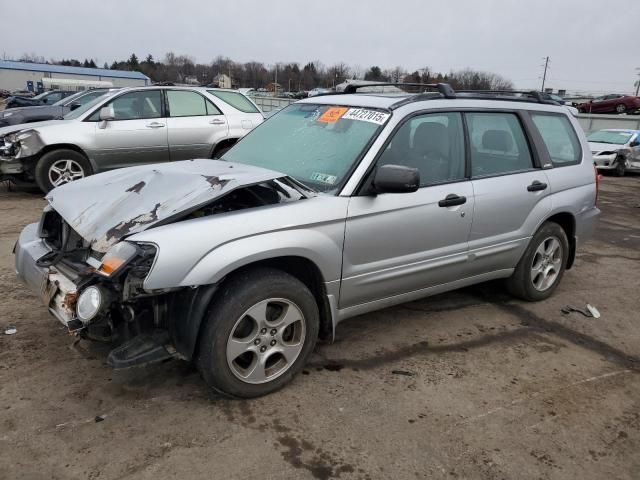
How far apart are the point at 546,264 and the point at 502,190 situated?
3.62 feet

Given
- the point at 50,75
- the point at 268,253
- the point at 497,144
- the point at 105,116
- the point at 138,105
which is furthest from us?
the point at 50,75

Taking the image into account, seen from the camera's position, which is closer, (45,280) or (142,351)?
(142,351)

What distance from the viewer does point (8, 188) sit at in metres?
8.73

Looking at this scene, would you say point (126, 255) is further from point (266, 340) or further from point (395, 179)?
point (395, 179)

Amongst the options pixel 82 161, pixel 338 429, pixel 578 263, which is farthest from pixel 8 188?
pixel 578 263

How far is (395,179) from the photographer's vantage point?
9.90 feet

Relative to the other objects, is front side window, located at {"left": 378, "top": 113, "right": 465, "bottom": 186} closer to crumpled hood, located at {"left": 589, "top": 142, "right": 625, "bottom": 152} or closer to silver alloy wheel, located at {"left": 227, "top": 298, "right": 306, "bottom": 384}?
silver alloy wheel, located at {"left": 227, "top": 298, "right": 306, "bottom": 384}

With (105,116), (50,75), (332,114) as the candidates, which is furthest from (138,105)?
(50,75)

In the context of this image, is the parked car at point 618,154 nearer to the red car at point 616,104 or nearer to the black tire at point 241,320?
the black tire at point 241,320

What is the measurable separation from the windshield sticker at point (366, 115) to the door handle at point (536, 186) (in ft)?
4.95

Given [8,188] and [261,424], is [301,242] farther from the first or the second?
[8,188]

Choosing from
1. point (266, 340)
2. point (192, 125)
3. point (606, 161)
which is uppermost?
point (192, 125)

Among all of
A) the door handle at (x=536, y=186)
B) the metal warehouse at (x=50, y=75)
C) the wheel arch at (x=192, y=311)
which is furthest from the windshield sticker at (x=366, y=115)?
the metal warehouse at (x=50, y=75)

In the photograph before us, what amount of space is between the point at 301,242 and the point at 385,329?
A: 1411 mm
